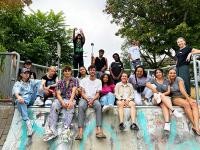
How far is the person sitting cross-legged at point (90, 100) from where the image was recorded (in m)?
8.58

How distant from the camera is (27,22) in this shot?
2359 cm

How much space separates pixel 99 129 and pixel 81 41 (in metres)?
5.23

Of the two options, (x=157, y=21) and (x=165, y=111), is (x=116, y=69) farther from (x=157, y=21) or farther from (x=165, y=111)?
(x=157, y=21)

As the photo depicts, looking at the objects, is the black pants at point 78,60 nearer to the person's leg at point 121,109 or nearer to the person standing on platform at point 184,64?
the person standing on platform at point 184,64

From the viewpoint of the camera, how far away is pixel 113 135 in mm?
8680

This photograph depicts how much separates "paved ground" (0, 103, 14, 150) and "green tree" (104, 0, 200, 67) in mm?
16051

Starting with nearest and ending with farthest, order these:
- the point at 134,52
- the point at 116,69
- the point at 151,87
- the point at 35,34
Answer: the point at 151,87 → the point at 116,69 → the point at 134,52 → the point at 35,34

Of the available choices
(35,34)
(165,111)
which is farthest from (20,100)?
(35,34)

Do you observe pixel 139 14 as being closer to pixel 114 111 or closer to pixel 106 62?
pixel 106 62

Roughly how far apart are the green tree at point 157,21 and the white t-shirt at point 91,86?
49.4 ft

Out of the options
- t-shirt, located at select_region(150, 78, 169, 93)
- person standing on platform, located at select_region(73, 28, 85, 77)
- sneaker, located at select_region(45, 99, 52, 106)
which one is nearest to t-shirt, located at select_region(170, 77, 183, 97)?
t-shirt, located at select_region(150, 78, 169, 93)

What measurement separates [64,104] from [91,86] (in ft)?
3.10

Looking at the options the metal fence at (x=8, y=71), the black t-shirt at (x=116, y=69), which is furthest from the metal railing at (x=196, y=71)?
the metal fence at (x=8, y=71)

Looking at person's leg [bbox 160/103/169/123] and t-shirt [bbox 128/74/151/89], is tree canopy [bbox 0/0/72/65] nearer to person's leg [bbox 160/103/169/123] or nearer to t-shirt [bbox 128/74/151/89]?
t-shirt [bbox 128/74/151/89]
